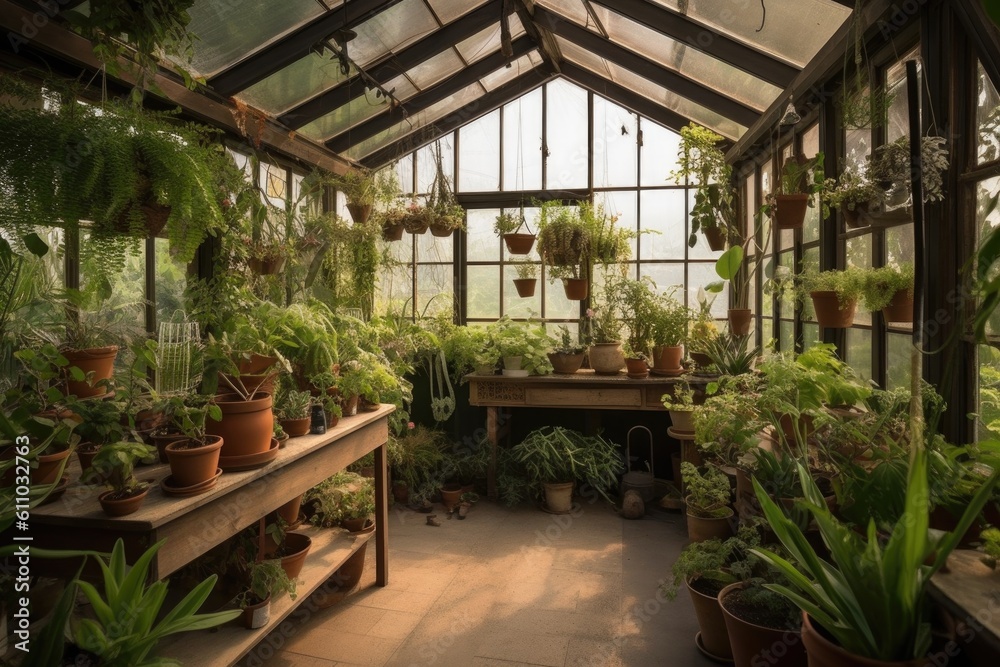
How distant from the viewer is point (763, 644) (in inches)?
80.4

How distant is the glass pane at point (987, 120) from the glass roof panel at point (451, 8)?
3057 millimetres

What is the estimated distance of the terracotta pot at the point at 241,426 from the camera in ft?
7.07

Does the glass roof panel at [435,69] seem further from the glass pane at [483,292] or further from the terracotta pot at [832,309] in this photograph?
the terracotta pot at [832,309]

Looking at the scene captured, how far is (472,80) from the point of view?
512 cm

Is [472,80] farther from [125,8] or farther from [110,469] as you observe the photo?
[110,469]

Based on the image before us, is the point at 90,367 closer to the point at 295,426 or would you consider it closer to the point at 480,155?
the point at 295,426

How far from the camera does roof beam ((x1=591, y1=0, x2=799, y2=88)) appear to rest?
11.3 feet

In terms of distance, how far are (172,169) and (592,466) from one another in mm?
3496

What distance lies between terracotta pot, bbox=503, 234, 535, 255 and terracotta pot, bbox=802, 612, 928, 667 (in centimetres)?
369

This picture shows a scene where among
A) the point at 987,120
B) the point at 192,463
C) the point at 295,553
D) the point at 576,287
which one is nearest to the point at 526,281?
the point at 576,287

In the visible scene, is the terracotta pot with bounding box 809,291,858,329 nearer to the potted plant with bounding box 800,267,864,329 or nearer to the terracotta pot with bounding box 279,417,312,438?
the potted plant with bounding box 800,267,864,329

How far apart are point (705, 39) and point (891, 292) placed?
74.0 inches

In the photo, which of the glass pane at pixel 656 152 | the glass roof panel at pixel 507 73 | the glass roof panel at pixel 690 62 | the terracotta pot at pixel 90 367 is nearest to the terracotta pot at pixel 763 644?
the terracotta pot at pixel 90 367

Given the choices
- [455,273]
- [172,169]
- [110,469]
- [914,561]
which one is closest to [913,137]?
[914,561]
